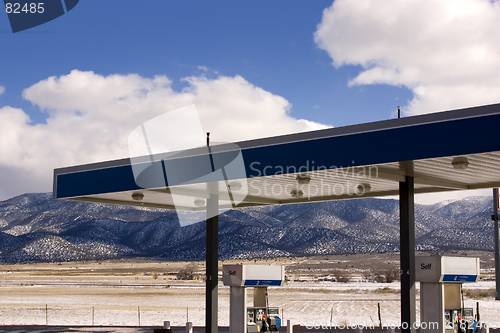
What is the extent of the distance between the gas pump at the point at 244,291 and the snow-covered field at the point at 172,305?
11.5 metres

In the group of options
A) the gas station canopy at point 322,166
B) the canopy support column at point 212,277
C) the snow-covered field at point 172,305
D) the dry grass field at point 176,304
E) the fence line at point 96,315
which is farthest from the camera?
the dry grass field at point 176,304

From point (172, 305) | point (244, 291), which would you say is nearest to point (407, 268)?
point (244, 291)

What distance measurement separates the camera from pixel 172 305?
152 ft

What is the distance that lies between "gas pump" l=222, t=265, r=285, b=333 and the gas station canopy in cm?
239

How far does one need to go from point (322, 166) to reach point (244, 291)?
243 inches

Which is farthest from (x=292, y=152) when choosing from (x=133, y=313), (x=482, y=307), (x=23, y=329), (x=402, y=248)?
(x=482, y=307)

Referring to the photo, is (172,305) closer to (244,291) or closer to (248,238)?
(244,291)

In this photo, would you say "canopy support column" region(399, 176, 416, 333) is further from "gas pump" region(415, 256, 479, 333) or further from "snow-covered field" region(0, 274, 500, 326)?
"snow-covered field" region(0, 274, 500, 326)

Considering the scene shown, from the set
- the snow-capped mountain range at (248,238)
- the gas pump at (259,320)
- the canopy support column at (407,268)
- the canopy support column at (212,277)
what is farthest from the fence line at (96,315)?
the snow-capped mountain range at (248,238)

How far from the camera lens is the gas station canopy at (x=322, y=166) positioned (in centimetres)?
1208

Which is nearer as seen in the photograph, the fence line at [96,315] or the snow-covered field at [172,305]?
the fence line at [96,315]

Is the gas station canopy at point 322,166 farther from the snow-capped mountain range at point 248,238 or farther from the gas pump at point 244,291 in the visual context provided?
the snow-capped mountain range at point 248,238

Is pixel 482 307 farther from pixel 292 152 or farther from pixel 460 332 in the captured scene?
pixel 292 152

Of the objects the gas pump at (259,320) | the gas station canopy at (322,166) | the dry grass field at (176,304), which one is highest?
the gas station canopy at (322,166)
